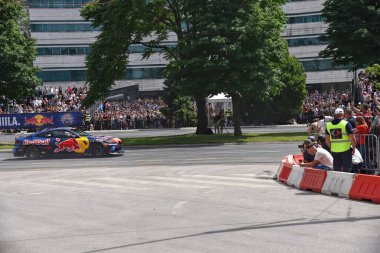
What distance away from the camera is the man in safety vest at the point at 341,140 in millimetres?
15102

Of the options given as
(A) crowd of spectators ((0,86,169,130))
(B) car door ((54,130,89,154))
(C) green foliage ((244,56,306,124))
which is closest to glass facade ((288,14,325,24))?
(C) green foliage ((244,56,306,124))

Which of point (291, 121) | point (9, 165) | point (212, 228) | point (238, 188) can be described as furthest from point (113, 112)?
point (212, 228)

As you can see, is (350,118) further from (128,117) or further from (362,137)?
(128,117)

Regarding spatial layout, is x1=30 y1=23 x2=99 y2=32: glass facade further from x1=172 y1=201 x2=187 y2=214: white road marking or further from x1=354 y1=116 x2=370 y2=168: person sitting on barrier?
x1=172 y1=201 x2=187 y2=214: white road marking

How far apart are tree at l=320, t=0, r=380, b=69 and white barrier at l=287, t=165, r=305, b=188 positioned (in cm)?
2389

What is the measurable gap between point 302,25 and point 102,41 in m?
41.8

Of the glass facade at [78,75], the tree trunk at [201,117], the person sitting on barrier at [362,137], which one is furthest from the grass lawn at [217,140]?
the glass facade at [78,75]

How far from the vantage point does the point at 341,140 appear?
15141 millimetres

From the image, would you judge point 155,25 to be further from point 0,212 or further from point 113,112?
point 0,212

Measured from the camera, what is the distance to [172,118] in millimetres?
55688

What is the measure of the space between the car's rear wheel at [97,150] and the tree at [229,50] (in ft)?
29.3

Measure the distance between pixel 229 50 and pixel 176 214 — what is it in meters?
23.9

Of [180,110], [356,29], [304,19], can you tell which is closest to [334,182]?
[356,29]

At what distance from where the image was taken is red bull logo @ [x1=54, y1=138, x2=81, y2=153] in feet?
95.3
